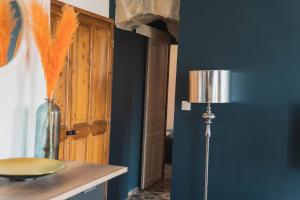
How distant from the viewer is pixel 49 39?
2240 mm

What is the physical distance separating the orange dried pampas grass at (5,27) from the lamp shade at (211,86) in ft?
5.32

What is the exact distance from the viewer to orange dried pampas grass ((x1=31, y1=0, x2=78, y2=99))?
7.19 ft

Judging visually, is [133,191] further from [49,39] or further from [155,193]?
[49,39]

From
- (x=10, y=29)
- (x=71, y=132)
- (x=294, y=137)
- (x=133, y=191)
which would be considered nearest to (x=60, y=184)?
(x=10, y=29)

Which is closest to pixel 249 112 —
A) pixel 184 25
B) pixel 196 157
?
pixel 196 157

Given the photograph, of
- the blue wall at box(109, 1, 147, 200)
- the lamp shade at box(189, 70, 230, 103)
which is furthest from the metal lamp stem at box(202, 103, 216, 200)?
the blue wall at box(109, 1, 147, 200)

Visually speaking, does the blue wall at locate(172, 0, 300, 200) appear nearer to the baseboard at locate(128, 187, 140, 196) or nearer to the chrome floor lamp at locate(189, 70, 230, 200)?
the chrome floor lamp at locate(189, 70, 230, 200)

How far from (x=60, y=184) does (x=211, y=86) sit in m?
1.79

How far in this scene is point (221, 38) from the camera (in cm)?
344

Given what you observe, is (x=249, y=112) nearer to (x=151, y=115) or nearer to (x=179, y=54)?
(x=179, y=54)

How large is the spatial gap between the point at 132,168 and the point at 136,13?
2094mm

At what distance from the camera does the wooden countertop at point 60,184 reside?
150 centimetres

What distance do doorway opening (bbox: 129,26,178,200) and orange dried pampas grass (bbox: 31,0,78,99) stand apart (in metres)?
2.31

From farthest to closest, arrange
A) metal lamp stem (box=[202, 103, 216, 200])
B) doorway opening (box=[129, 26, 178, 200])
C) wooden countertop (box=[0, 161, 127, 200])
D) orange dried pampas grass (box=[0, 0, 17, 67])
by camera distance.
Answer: doorway opening (box=[129, 26, 178, 200]), metal lamp stem (box=[202, 103, 216, 200]), orange dried pampas grass (box=[0, 0, 17, 67]), wooden countertop (box=[0, 161, 127, 200])
